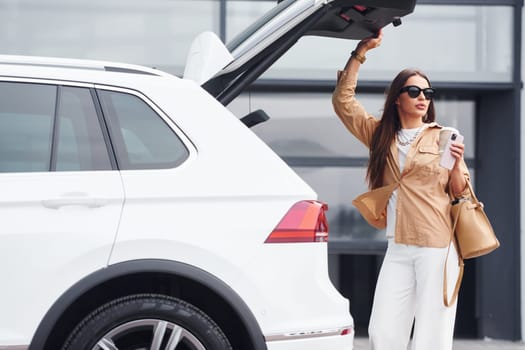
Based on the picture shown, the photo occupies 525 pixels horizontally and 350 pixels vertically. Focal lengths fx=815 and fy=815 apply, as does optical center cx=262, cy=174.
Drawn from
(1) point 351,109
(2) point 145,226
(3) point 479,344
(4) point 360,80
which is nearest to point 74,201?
(2) point 145,226

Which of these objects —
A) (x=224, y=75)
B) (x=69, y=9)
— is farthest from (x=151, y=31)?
(x=224, y=75)

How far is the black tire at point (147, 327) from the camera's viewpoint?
3.28 metres

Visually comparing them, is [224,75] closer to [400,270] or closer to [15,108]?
[15,108]

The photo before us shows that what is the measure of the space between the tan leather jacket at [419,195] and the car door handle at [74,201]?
1559mm

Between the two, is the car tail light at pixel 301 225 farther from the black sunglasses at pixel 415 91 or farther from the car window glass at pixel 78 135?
the black sunglasses at pixel 415 91

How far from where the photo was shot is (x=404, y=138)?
4.30m

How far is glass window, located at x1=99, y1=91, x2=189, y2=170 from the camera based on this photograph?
3426 millimetres

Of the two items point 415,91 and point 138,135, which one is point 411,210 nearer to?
point 415,91

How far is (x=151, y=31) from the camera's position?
295 inches

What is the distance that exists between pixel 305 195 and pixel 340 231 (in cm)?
427

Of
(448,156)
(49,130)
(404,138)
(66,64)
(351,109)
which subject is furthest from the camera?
(351,109)

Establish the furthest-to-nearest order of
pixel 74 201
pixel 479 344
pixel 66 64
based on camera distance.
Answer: pixel 479 344 → pixel 66 64 → pixel 74 201

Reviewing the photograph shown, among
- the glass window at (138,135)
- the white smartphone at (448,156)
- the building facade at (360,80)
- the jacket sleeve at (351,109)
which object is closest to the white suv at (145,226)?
the glass window at (138,135)

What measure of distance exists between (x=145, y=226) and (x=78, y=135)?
0.50 meters
